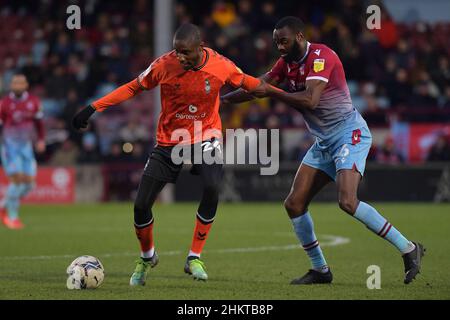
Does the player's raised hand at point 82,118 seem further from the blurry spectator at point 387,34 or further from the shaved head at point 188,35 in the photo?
the blurry spectator at point 387,34

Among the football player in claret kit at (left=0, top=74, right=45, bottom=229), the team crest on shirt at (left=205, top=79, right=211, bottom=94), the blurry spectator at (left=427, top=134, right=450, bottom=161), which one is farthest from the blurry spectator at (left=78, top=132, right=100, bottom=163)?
the team crest on shirt at (left=205, top=79, right=211, bottom=94)

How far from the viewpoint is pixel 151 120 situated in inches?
941

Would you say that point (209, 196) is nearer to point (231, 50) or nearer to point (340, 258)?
point (340, 258)

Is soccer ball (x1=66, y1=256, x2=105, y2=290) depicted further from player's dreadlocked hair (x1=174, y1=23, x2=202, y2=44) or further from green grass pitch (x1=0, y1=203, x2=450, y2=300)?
player's dreadlocked hair (x1=174, y1=23, x2=202, y2=44)

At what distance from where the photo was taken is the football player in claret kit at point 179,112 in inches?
326

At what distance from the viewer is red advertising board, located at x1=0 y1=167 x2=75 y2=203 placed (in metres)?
21.6

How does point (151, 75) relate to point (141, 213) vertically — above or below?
above

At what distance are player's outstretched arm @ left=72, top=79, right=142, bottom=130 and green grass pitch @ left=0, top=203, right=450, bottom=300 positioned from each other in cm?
140

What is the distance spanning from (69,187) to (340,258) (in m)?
12.3

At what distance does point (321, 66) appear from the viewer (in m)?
8.22

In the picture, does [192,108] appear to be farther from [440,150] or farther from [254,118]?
[254,118]

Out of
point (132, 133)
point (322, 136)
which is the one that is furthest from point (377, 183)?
point (322, 136)

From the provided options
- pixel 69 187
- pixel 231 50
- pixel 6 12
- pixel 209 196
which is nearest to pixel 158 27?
pixel 231 50

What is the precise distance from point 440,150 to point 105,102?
13.9 m
